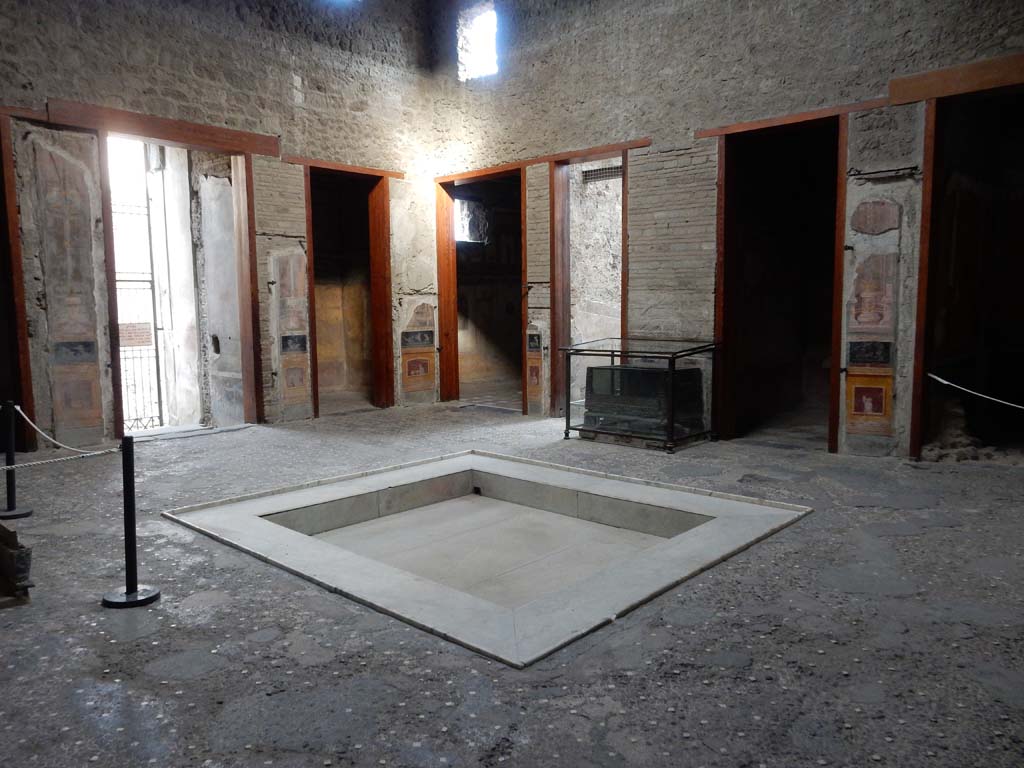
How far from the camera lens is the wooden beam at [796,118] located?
21.8ft

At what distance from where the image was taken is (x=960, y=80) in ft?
20.2

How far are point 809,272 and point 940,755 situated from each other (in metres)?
7.94

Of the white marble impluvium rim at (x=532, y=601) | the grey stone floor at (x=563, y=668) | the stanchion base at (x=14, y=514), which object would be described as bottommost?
the grey stone floor at (x=563, y=668)

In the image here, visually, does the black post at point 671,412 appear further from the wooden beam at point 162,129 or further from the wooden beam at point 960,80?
the wooden beam at point 162,129

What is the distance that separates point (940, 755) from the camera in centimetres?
242

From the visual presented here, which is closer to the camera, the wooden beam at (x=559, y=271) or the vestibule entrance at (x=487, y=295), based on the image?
the wooden beam at (x=559, y=271)

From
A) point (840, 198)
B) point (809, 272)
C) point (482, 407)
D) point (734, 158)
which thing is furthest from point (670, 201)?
point (482, 407)

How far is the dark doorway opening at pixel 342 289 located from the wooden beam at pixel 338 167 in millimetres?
1100

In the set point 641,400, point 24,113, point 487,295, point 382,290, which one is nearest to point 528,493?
point 641,400

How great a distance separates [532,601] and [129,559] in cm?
194

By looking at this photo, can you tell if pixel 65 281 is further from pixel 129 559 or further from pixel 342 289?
pixel 129 559

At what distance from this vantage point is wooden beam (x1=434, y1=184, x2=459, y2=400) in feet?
34.9

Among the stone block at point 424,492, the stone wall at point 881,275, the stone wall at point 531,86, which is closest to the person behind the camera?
the stone block at point 424,492

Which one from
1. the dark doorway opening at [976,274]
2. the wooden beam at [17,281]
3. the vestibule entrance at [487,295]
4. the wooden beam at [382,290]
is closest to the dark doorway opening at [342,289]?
the wooden beam at [382,290]
